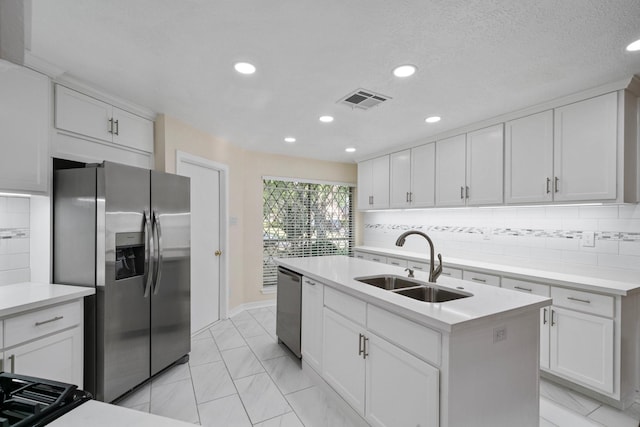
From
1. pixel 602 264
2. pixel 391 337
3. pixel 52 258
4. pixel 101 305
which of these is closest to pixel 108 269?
pixel 101 305

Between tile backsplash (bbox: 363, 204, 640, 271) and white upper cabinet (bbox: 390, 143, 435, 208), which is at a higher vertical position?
white upper cabinet (bbox: 390, 143, 435, 208)

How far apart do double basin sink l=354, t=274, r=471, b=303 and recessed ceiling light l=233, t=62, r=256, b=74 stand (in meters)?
1.69

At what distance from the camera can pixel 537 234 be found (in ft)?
10.1

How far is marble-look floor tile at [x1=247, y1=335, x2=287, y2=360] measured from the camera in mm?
2986

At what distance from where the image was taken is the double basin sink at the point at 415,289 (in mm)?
1981

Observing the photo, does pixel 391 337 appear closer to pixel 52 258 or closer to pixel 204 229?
pixel 52 258

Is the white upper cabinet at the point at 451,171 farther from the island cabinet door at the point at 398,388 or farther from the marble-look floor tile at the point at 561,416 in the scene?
the island cabinet door at the point at 398,388

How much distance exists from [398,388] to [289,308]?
152 centimetres

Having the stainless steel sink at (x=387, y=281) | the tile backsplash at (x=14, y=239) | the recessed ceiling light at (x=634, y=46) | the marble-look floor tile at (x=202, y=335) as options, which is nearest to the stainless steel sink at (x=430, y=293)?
the stainless steel sink at (x=387, y=281)

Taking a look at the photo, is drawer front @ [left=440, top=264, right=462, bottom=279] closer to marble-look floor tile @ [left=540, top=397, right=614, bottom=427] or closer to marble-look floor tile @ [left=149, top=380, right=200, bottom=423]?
marble-look floor tile @ [left=540, top=397, right=614, bottom=427]

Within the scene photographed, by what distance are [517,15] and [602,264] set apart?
2.31 metres

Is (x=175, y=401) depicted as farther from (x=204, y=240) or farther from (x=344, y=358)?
(x=204, y=240)

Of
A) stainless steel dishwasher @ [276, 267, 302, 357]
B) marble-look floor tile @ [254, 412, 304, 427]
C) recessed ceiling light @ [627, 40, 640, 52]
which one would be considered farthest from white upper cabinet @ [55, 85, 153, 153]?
recessed ceiling light @ [627, 40, 640, 52]

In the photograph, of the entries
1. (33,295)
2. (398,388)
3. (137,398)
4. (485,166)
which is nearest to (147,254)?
(33,295)
